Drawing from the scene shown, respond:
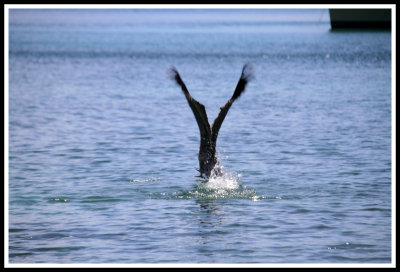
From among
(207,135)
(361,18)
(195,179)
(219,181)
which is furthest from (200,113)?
(361,18)

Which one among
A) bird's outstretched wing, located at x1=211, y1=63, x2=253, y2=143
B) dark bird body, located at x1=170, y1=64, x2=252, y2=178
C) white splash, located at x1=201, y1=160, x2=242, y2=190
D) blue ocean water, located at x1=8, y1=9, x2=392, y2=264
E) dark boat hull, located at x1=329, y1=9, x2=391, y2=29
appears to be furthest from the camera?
dark boat hull, located at x1=329, y1=9, x2=391, y2=29

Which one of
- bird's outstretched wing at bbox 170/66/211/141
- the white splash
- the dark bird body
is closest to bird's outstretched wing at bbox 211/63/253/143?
the dark bird body

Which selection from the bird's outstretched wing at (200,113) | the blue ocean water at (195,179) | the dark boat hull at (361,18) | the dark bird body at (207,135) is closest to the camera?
the blue ocean water at (195,179)

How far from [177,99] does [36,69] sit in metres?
24.0

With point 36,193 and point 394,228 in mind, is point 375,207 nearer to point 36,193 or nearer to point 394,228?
point 394,228

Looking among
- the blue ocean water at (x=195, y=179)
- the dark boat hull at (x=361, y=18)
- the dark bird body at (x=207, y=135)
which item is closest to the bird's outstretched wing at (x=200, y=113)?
the dark bird body at (x=207, y=135)

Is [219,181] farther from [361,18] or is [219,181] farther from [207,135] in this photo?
[361,18]

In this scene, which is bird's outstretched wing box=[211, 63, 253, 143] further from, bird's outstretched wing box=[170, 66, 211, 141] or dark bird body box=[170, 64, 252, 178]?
bird's outstretched wing box=[170, 66, 211, 141]

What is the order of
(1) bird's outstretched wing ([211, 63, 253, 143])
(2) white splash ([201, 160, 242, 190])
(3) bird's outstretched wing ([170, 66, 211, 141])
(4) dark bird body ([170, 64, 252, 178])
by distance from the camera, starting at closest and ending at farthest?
(1) bird's outstretched wing ([211, 63, 253, 143]) → (3) bird's outstretched wing ([170, 66, 211, 141]) → (4) dark bird body ([170, 64, 252, 178]) → (2) white splash ([201, 160, 242, 190])

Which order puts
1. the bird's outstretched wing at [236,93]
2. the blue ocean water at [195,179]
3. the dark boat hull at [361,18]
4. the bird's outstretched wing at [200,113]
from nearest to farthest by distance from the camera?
1. the blue ocean water at [195,179]
2. the bird's outstretched wing at [236,93]
3. the bird's outstretched wing at [200,113]
4. the dark boat hull at [361,18]

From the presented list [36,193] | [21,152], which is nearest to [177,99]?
[21,152]

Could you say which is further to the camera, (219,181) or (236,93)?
(219,181)

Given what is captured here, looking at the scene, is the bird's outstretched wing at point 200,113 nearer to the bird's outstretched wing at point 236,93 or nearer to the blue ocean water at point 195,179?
the bird's outstretched wing at point 236,93

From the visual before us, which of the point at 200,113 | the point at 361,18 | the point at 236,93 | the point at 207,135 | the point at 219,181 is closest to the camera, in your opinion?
the point at 236,93
